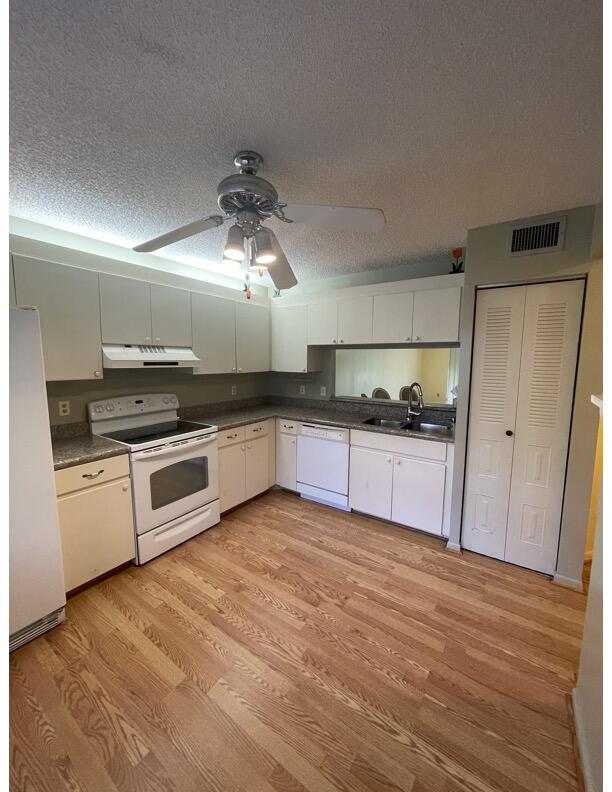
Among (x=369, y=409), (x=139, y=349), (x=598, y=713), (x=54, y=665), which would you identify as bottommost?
(x=54, y=665)

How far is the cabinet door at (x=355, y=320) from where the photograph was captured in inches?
121

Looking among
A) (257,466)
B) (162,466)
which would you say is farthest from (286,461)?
(162,466)

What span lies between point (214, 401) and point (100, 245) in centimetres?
176

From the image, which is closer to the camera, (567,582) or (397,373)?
(567,582)

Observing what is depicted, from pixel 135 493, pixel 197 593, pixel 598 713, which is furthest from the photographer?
pixel 135 493

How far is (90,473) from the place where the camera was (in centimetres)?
199

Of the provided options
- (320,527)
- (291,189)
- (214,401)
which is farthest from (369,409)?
(291,189)

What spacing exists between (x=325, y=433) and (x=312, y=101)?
247 centimetres

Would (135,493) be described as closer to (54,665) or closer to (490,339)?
(54,665)

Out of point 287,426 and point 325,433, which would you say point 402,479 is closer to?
point 325,433

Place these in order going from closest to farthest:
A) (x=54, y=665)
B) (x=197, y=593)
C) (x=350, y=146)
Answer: (x=350, y=146) < (x=54, y=665) < (x=197, y=593)

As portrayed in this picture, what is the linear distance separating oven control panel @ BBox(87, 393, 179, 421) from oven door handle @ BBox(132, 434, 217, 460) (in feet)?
1.94

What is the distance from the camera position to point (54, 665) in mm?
1546

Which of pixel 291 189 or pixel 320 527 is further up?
pixel 291 189
